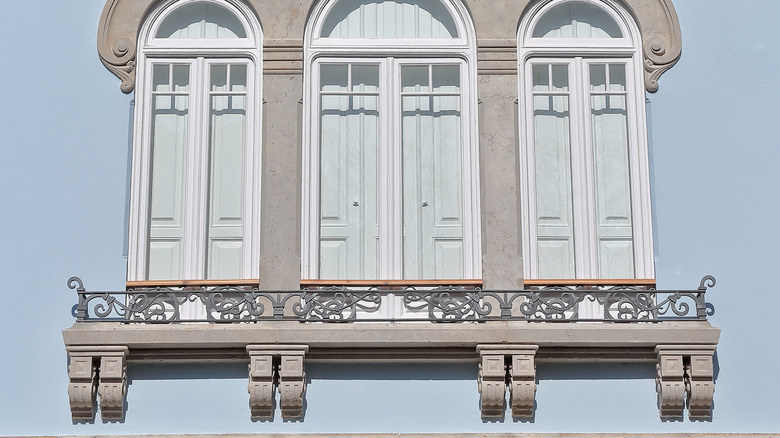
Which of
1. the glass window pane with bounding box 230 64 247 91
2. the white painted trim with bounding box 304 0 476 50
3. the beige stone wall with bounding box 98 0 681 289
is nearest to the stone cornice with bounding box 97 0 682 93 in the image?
the beige stone wall with bounding box 98 0 681 289

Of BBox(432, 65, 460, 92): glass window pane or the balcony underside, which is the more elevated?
BBox(432, 65, 460, 92): glass window pane

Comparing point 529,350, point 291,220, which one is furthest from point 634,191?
point 291,220

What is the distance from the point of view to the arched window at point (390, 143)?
1381 cm

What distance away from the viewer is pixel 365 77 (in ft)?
46.7

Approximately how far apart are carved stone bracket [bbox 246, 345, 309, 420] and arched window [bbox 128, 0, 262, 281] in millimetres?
950

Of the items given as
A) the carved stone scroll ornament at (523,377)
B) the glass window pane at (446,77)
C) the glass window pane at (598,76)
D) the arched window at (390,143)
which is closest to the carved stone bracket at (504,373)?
the carved stone scroll ornament at (523,377)

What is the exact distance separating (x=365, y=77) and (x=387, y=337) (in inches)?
102

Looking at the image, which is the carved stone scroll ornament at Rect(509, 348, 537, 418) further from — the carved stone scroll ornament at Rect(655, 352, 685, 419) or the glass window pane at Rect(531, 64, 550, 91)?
the glass window pane at Rect(531, 64, 550, 91)

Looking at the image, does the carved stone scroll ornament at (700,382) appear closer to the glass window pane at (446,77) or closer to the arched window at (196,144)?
the glass window pane at (446,77)

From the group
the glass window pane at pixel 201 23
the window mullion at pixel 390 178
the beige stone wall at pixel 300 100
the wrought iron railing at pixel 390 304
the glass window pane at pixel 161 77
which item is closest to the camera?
the wrought iron railing at pixel 390 304

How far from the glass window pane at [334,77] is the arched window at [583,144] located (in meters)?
1.60

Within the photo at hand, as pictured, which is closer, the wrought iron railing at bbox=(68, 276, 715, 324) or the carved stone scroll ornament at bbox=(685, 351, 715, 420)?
the carved stone scroll ornament at bbox=(685, 351, 715, 420)

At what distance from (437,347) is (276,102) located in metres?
2.66

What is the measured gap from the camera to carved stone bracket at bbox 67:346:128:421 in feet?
42.8
